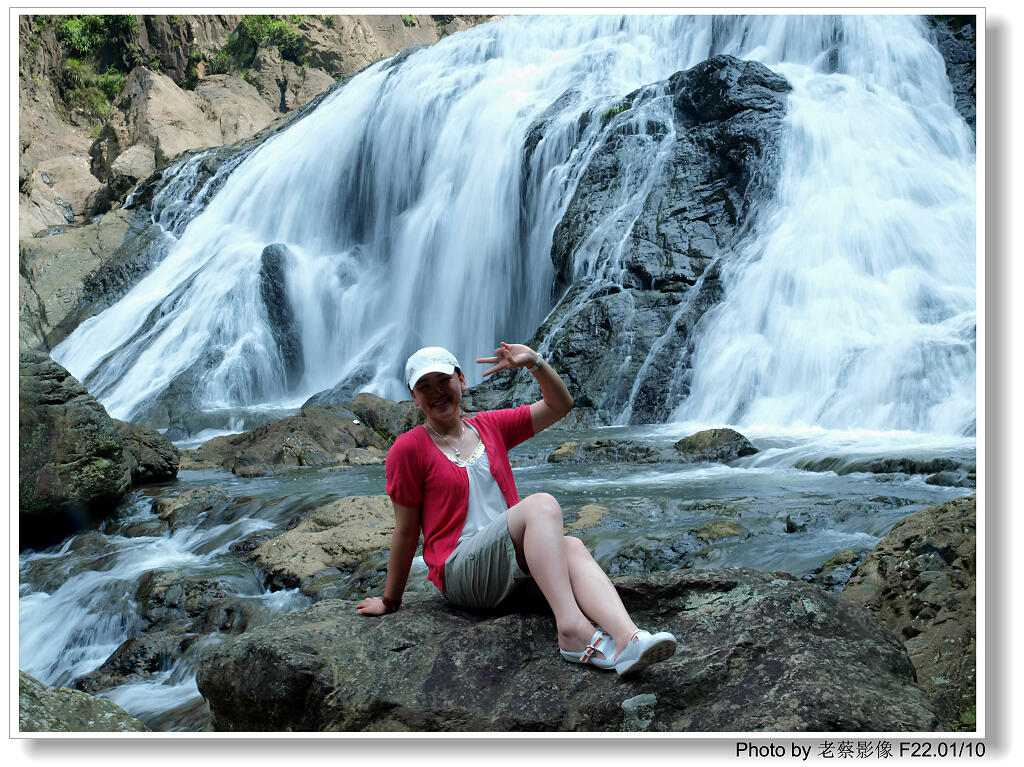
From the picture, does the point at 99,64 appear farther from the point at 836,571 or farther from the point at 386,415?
the point at 836,571

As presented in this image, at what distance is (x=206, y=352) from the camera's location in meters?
14.2

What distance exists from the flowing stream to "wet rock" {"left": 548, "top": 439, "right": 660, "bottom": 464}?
23 cm

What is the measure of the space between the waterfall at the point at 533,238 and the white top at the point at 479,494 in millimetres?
6306

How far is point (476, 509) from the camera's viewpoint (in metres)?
2.66

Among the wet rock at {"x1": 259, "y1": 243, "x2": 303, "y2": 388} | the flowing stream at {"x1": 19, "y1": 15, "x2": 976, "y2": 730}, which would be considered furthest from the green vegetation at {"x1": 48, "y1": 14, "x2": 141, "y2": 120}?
the wet rock at {"x1": 259, "y1": 243, "x2": 303, "y2": 388}

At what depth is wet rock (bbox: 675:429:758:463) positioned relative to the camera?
293 inches

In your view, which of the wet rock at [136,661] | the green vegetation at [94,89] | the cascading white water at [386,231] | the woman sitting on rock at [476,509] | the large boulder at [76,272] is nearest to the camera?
the woman sitting on rock at [476,509]

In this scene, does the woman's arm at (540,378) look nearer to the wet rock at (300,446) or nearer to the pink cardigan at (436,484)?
the pink cardigan at (436,484)

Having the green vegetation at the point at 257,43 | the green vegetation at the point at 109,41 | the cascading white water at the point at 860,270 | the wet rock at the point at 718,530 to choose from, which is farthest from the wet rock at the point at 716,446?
the green vegetation at the point at 257,43

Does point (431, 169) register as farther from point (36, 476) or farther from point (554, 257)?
point (36, 476)

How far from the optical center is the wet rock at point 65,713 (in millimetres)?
2768

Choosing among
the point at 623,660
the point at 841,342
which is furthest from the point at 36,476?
the point at 841,342

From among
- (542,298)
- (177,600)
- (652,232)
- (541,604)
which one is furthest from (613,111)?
(541,604)

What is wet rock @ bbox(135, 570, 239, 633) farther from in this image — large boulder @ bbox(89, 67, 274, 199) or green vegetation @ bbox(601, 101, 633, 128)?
large boulder @ bbox(89, 67, 274, 199)
